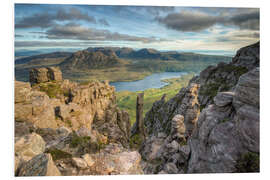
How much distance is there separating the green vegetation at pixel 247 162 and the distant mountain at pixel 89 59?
9.22 metres

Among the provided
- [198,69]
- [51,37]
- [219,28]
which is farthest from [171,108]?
[51,37]

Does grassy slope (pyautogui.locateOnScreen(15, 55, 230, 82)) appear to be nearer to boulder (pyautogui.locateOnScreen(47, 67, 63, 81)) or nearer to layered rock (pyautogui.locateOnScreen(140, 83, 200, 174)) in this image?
boulder (pyautogui.locateOnScreen(47, 67, 63, 81))

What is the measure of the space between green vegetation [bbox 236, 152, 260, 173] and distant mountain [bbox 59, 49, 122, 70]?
9216 mm

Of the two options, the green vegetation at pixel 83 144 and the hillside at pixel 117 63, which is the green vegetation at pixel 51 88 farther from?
the green vegetation at pixel 83 144

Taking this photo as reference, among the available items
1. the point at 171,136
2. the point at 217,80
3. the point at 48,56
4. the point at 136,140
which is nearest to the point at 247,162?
the point at 171,136

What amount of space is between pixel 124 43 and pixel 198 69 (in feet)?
23.2

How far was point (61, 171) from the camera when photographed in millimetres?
5648

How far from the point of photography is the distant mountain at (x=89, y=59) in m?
9.66

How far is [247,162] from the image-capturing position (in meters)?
5.85

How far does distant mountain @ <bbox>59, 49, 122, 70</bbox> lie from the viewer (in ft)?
31.7

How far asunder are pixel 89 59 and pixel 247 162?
1051cm

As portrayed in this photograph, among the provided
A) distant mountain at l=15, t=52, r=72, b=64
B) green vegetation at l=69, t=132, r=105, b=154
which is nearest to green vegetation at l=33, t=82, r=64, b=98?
distant mountain at l=15, t=52, r=72, b=64

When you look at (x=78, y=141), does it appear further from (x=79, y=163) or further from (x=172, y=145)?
(x=172, y=145)
